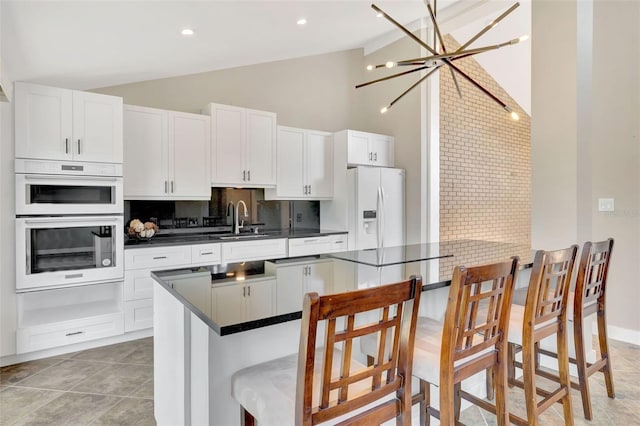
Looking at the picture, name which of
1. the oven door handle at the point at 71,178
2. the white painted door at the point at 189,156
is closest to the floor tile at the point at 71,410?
the oven door handle at the point at 71,178

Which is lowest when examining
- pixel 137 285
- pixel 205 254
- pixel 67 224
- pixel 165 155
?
pixel 137 285

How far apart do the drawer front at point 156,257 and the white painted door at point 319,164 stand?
179 cm

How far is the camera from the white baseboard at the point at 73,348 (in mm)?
2881

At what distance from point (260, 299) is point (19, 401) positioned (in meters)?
2.13

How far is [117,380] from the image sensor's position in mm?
2609

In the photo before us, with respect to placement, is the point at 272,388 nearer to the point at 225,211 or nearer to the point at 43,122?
the point at 43,122

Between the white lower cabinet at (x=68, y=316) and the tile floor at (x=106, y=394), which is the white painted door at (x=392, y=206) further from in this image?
the white lower cabinet at (x=68, y=316)

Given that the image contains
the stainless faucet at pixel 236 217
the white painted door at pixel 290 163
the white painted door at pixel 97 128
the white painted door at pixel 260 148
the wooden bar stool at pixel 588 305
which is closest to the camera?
the wooden bar stool at pixel 588 305

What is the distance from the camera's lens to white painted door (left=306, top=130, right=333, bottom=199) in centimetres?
471

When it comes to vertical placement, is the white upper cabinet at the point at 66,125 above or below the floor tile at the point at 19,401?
above

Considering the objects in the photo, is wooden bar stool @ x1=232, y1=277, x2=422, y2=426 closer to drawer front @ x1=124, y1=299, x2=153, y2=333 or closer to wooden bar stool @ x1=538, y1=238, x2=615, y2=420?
wooden bar stool @ x1=538, y1=238, x2=615, y2=420

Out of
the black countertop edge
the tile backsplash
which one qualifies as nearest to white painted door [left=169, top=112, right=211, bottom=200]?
A: the tile backsplash

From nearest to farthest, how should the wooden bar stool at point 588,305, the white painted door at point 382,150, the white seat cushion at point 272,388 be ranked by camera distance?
the white seat cushion at point 272,388 < the wooden bar stool at point 588,305 < the white painted door at point 382,150

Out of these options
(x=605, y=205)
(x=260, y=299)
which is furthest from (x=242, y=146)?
(x=605, y=205)
